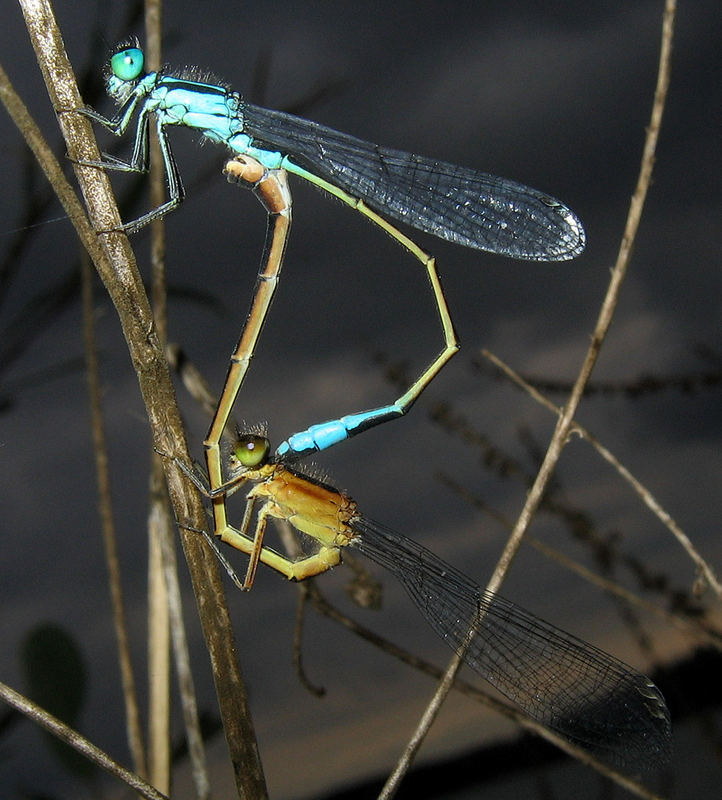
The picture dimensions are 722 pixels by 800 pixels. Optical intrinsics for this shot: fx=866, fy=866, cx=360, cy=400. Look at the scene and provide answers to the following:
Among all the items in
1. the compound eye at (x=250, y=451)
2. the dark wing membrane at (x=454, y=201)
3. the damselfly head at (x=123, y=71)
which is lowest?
the compound eye at (x=250, y=451)

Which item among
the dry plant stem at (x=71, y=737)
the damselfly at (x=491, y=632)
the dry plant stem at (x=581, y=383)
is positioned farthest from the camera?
the damselfly at (x=491, y=632)

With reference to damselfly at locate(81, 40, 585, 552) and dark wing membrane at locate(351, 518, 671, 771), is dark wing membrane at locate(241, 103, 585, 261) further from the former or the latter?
dark wing membrane at locate(351, 518, 671, 771)

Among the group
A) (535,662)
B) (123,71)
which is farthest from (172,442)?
(535,662)

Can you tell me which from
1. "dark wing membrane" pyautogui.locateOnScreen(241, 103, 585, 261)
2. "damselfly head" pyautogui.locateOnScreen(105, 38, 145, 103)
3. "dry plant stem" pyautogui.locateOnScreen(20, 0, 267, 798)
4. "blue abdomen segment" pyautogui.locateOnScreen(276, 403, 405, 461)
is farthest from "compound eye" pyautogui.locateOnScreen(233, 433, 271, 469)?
"dark wing membrane" pyautogui.locateOnScreen(241, 103, 585, 261)

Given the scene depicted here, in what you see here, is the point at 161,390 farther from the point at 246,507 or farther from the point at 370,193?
the point at 370,193

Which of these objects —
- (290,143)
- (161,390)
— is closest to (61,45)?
(161,390)

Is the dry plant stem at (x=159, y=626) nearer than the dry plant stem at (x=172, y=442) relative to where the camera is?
No

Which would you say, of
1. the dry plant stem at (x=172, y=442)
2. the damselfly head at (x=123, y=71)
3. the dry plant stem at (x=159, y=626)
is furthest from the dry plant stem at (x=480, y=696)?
the damselfly head at (x=123, y=71)

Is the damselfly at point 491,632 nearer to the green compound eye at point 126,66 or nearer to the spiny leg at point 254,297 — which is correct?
the spiny leg at point 254,297
